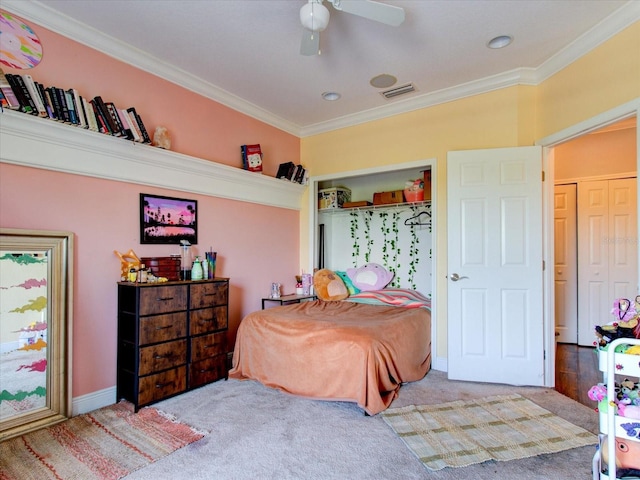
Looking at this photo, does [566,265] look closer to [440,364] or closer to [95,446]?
[440,364]

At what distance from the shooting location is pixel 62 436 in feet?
6.98

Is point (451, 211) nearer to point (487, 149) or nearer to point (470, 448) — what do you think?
point (487, 149)

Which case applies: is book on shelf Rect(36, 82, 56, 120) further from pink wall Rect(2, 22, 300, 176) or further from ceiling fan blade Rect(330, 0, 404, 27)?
ceiling fan blade Rect(330, 0, 404, 27)

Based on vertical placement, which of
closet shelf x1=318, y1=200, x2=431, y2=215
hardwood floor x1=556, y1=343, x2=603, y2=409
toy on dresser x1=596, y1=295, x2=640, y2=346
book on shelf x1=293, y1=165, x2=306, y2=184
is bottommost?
hardwood floor x1=556, y1=343, x2=603, y2=409

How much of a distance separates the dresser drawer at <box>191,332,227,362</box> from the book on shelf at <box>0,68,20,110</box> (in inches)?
77.4

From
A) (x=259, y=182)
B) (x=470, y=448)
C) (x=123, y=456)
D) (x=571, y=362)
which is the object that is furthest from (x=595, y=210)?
(x=123, y=456)

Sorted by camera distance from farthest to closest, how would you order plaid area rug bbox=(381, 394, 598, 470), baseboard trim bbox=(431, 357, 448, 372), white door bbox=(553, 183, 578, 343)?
white door bbox=(553, 183, 578, 343)
baseboard trim bbox=(431, 357, 448, 372)
plaid area rug bbox=(381, 394, 598, 470)

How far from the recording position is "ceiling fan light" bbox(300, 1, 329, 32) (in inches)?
72.1

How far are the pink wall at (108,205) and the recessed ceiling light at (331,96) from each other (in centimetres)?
95

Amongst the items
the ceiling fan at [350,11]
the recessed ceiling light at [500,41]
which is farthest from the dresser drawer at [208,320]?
the recessed ceiling light at [500,41]

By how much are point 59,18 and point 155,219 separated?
1.51m

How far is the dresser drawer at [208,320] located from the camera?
2814 mm

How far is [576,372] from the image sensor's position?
11.0ft

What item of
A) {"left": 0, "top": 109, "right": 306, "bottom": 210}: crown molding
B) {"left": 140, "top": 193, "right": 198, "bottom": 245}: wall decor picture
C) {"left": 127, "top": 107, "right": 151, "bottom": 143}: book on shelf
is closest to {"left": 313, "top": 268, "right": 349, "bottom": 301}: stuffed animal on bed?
{"left": 0, "top": 109, "right": 306, "bottom": 210}: crown molding
